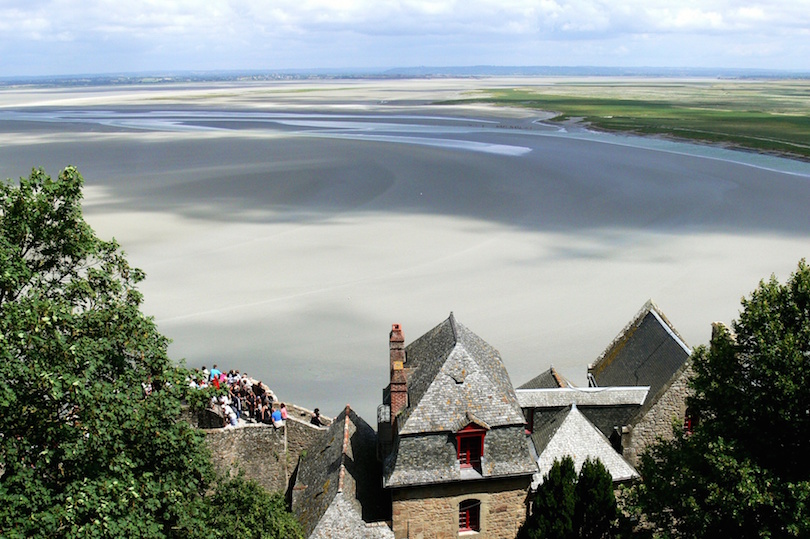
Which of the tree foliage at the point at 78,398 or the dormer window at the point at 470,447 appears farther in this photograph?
the dormer window at the point at 470,447

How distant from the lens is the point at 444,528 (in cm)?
1788

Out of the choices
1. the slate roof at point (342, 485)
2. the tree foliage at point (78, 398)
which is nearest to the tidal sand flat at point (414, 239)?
the slate roof at point (342, 485)

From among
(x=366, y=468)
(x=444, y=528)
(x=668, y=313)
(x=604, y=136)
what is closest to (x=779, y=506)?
(x=444, y=528)

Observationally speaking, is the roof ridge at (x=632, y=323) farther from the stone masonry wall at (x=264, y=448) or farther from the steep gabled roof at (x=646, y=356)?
the stone masonry wall at (x=264, y=448)

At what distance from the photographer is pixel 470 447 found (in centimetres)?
1753

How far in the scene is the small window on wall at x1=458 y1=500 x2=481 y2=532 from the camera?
17.8 metres

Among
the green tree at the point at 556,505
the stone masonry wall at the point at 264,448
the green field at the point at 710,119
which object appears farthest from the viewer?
the green field at the point at 710,119

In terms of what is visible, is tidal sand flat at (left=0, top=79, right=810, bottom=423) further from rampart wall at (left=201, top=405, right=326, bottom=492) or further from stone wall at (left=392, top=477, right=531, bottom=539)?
stone wall at (left=392, top=477, right=531, bottom=539)

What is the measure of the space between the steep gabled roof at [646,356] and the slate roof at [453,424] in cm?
467

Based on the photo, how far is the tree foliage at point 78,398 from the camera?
460 inches

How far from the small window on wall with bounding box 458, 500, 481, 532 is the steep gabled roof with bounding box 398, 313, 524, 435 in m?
2.09

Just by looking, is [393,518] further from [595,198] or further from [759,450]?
[595,198]

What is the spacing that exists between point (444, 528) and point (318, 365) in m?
14.3

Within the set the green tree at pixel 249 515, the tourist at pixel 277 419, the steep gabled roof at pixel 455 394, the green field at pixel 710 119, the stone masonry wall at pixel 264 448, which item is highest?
the green field at pixel 710 119
